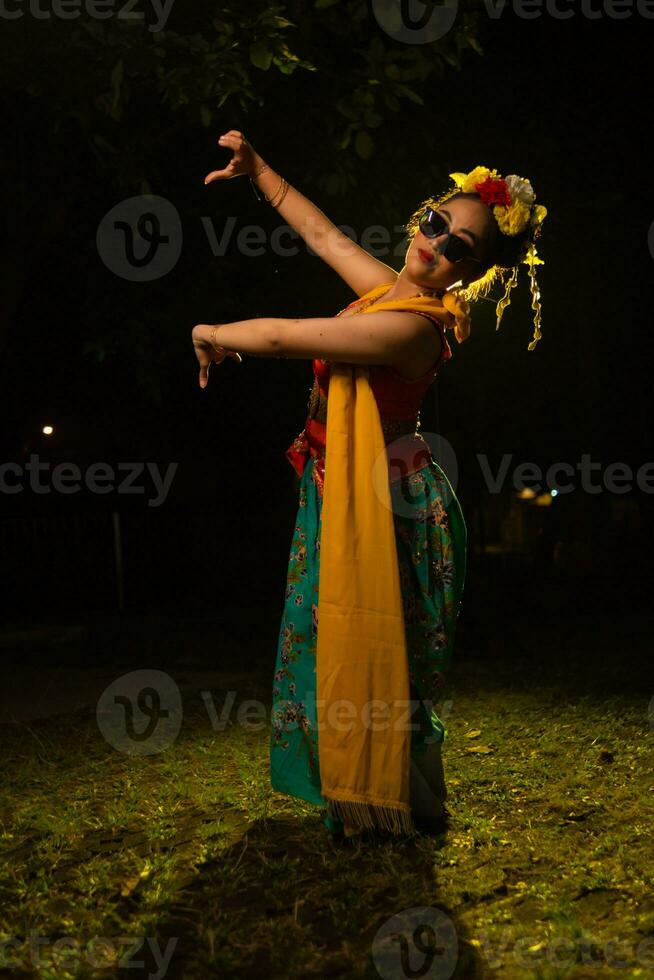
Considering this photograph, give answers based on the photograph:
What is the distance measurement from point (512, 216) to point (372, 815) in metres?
1.94

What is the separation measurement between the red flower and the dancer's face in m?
0.03

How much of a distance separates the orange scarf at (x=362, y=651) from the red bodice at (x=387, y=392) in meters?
0.13

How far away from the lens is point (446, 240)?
2.94 m

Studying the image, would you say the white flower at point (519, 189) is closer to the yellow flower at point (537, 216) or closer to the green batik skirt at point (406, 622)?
the yellow flower at point (537, 216)

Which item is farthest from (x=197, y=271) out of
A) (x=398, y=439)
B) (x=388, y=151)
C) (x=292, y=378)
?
(x=292, y=378)

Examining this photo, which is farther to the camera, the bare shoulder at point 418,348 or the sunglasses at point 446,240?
the sunglasses at point 446,240

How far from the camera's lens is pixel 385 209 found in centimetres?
746

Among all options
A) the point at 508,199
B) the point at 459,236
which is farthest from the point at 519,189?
the point at 459,236

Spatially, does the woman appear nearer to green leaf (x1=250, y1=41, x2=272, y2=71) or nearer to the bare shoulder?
the bare shoulder

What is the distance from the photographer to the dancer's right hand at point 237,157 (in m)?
3.24

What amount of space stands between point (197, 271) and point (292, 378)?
7.46 metres

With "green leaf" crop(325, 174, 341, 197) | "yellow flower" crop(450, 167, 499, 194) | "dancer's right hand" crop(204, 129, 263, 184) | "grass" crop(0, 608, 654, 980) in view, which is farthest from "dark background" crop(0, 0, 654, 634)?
"grass" crop(0, 608, 654, 980)

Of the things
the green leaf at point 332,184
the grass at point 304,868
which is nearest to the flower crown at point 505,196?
the grass at point 304,868

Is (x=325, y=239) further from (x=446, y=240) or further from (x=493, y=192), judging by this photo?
(x=493, y=192)
